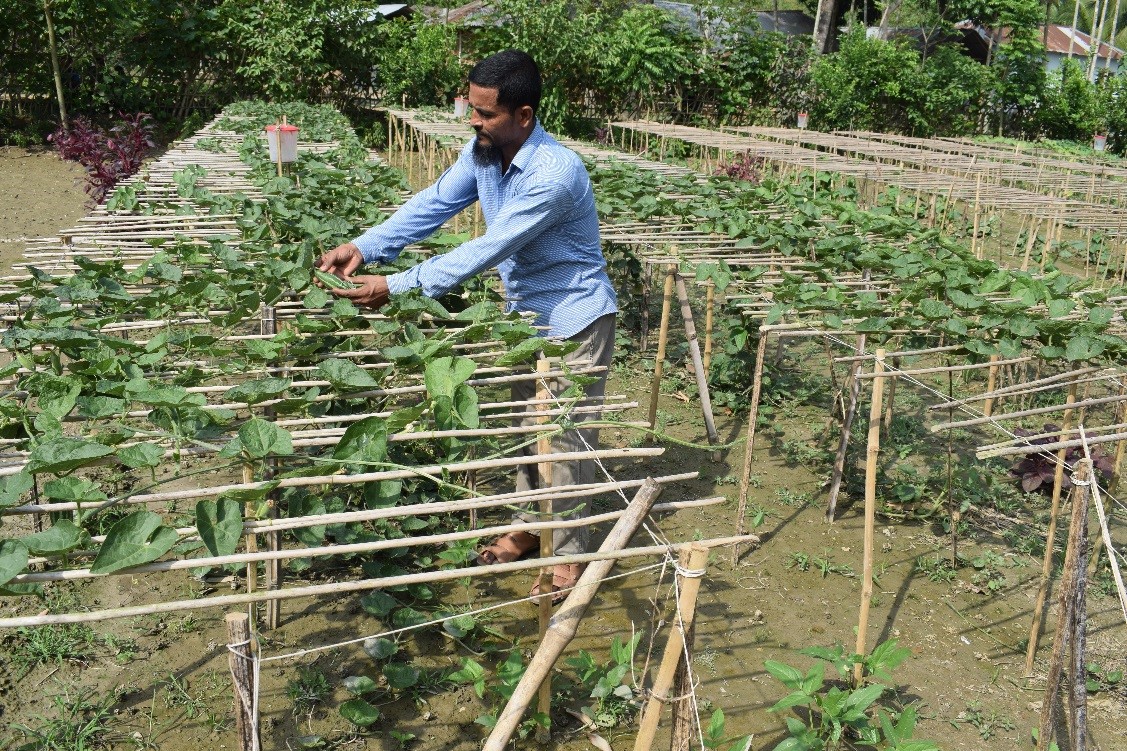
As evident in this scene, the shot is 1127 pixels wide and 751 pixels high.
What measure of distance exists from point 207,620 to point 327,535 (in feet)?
1.58

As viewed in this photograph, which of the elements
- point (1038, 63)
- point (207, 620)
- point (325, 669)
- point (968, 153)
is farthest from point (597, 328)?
point (1038, 63)

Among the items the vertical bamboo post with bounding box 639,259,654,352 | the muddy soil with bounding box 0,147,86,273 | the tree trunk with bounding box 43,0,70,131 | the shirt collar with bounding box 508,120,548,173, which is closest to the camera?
the shirt collar with bounding box 508,120,548,173

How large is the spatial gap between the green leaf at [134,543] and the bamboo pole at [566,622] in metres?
0.72

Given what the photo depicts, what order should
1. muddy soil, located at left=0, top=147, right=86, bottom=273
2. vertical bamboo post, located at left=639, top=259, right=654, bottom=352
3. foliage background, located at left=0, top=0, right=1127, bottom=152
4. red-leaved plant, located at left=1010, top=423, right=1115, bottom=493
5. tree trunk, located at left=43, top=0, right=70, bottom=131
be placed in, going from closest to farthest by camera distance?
red-leaved plant, located at left=1010, top=423, right=1115, bottom=493 < vertical bamboo post, located at left=639, top=259, right=654, bottom=352 < muddy soil, located at left=0, top=147, right=86, bottom=273 < tree trunk, located at left=43, top=0, right=70, bottom=131 < foliage background, located at left=0, top=0, right=1127, bottom=152

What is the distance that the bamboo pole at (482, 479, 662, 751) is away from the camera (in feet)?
6.06

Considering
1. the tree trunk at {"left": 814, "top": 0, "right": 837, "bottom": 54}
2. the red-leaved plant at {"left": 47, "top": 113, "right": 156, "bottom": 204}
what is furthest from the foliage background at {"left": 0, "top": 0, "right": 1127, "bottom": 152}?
the red-leaved plant at {"left": 47, "top": 113, "right": 156, "bottom": 204}

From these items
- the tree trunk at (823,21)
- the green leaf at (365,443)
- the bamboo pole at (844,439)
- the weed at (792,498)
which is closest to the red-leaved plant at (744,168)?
the weed at (792,498)

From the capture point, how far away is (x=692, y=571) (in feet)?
6.05

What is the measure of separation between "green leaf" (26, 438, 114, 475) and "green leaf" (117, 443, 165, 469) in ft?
0.09

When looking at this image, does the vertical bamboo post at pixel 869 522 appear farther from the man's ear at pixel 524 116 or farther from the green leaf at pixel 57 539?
the green leaf at pixel 57 539

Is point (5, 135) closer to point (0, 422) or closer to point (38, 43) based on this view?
point (38, 43)

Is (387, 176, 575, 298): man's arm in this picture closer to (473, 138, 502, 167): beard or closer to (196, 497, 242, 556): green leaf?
(473, 138, 502, 167): beard

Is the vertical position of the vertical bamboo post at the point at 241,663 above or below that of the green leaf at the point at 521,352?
below

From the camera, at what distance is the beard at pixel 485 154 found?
314cm
